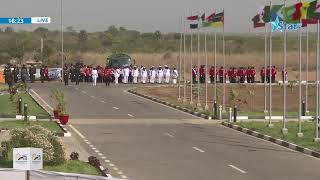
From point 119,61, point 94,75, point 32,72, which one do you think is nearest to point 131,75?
point 94,75

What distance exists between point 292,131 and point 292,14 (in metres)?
4.54

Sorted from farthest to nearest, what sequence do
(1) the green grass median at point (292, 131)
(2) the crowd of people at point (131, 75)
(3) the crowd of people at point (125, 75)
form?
1. (3) the crowd of people at point (125, 75)
2. (2) the crowd of people at point (131, 75)
3. (1) the green grass median at point (292, 131)

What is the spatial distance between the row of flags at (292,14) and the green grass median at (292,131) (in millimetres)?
4194

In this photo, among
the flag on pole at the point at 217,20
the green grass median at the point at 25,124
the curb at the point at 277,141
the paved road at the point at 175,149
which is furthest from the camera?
the flag on pole at the point at 217,20

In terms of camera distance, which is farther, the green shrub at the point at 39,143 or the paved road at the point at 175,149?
the paved road at the point at 175,149

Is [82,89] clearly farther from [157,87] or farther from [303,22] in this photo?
[303,22]

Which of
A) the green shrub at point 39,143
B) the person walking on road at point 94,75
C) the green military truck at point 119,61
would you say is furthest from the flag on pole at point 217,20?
the green military truck at point 119,61

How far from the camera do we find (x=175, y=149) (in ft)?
83.6

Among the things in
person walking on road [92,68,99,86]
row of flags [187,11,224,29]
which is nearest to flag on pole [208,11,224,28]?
row of flags [187,11,224,29]

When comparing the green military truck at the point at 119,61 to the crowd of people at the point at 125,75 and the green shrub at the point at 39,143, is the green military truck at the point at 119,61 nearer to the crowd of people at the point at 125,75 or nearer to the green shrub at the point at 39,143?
the crowd of people at the point at 125,75

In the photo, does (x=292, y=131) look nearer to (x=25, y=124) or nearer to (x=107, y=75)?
(x=25, y=124)

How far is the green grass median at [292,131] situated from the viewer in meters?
26.8

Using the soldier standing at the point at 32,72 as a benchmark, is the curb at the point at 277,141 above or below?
below

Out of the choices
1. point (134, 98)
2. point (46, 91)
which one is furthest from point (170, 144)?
point (46, 91)
